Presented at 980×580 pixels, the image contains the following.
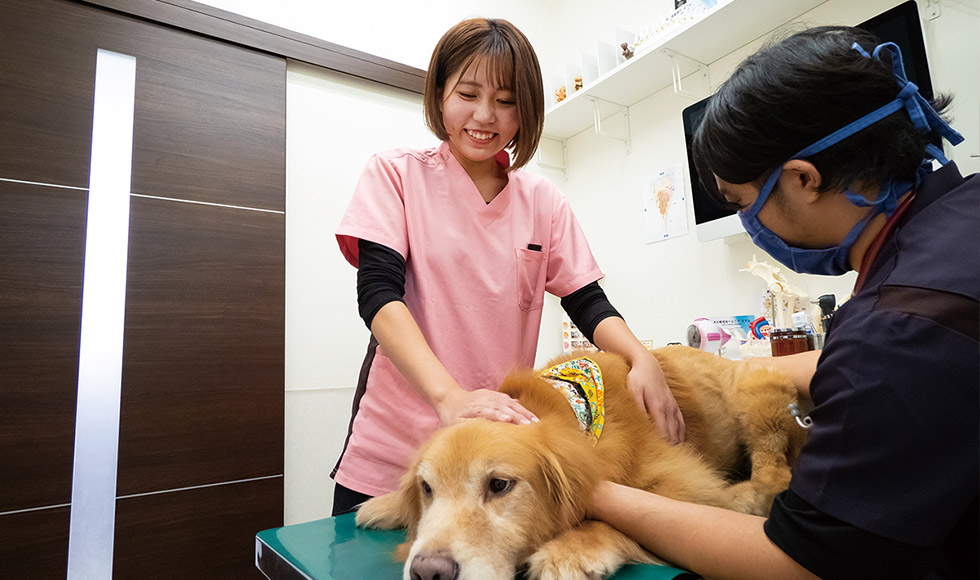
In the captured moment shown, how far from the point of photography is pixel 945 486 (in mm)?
530

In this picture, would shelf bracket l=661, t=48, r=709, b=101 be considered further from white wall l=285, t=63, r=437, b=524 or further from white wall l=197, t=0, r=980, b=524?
white wall l=285, t=63, r=437, b=524

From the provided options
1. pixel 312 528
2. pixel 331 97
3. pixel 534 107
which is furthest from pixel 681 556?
pixel 331 97

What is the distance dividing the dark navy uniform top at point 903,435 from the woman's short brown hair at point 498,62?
3.13 feet

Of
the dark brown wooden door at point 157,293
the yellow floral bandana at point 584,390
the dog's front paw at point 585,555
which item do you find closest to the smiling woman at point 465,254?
the yellow floral bandana at point 584,390

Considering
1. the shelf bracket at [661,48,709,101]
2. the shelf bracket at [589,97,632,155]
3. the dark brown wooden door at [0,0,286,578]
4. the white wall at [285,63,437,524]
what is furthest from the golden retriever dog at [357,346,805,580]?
the shelf bracket at [589,97,632,155]

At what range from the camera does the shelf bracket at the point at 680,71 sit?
2.79 meters

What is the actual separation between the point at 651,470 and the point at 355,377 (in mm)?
2196

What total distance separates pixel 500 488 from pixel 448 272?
66 cm

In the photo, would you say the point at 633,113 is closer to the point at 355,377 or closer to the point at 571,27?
the point at 571,27

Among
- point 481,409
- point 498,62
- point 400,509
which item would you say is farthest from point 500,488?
point 498,62

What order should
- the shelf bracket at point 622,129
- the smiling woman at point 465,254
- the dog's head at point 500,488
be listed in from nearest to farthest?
the dog's head at point 500,488 < the smiling woman at point 465,254 < the shelf bracket at point 622,129

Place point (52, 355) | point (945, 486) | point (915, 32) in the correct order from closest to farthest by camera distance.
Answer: point (945, 486), point (915, 32), point (52, 355)

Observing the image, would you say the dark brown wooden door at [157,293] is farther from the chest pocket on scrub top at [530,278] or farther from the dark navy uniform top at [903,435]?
the dark navy uniform top at [903,435]

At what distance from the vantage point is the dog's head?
2.66 ft
